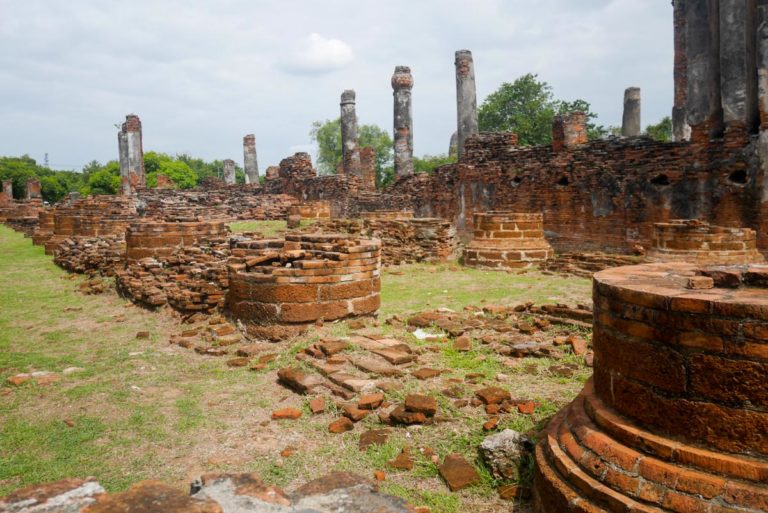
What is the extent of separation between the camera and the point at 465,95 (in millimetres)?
20219

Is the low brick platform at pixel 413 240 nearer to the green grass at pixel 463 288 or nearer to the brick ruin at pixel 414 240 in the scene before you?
the brick ruin at pixel 414 240

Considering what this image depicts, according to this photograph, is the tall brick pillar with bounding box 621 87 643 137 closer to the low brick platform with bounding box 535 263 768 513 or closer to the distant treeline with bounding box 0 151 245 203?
the low brick platform with bounding box 535 263 768 513

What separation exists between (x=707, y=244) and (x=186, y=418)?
900 cm

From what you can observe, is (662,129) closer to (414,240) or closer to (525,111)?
(525,111)

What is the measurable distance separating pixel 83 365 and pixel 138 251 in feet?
18.5

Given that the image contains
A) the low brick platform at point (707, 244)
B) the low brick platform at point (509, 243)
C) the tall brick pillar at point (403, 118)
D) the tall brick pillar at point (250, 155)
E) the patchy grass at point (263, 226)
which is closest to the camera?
the low brick platform at point (707, 244)

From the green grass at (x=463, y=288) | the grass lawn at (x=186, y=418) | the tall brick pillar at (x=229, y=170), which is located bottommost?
the grass lawn at (x=186, y=418)

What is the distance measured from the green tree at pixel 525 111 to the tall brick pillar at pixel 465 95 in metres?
12.1

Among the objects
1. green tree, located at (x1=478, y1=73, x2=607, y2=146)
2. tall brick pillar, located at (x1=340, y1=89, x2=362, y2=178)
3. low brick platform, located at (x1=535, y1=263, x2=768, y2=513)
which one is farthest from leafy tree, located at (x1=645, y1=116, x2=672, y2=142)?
low brick platform, located at (x1=535, y1=263, x2=768, y2=513)

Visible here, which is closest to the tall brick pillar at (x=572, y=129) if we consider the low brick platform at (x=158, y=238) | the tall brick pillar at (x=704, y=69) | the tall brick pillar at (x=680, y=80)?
the tall brick pillar at (x=704, y=69)

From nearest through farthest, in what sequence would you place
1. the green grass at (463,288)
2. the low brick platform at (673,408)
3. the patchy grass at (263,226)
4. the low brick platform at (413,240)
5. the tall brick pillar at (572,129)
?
the low brick platform at (673,408) < the green grass at (463,288) < the low brick platform at (413,240) < the tall brick pillar at (572,129) < the patchy grass at (263,226)

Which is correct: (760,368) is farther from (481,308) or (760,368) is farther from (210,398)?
(481,308)

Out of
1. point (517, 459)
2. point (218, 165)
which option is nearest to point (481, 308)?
point (517, 459)

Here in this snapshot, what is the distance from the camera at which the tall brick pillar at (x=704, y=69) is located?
11.9 metres
